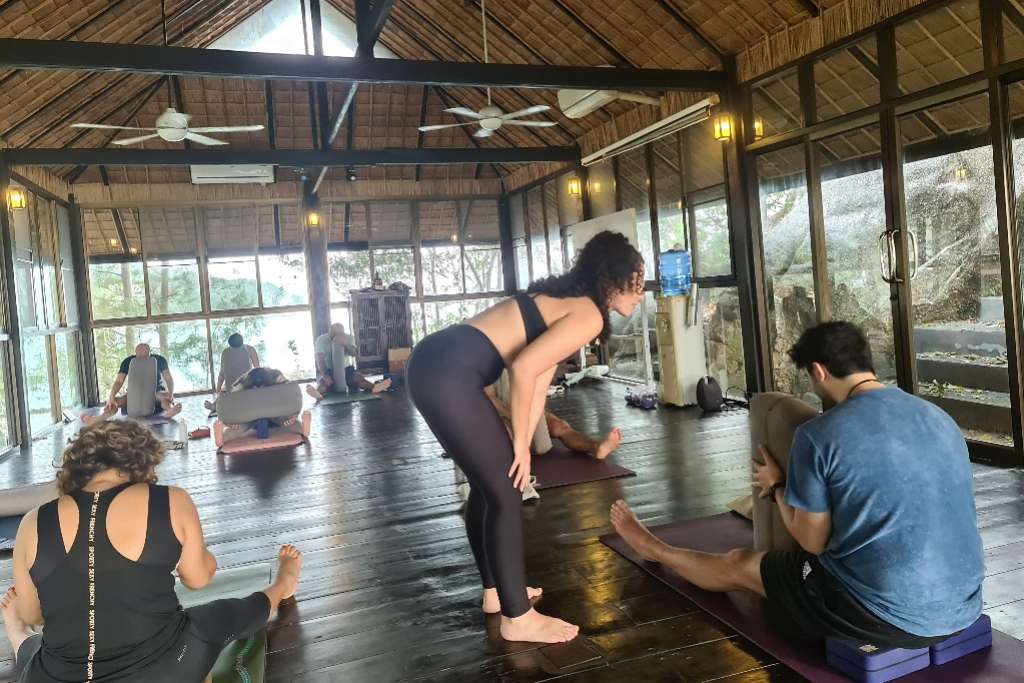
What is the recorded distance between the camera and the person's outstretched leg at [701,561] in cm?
220

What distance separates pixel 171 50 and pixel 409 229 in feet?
22.4

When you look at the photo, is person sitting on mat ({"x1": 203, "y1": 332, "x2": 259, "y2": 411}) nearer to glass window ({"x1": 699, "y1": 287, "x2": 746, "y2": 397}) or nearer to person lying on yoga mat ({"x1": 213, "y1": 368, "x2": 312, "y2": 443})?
person lying on yoga mat ({"x1": 213, "y1": 368, "x2": 312, "y2": 443})

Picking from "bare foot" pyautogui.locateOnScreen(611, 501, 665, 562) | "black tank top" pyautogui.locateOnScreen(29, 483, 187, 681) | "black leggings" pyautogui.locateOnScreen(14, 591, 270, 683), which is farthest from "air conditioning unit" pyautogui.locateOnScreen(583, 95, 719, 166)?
"black tank top" pyautogui.locateOnScreen(29, 483, 187, 681)

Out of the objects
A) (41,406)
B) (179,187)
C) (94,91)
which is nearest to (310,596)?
(41,406)

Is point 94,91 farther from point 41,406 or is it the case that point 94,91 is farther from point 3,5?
point 41,406

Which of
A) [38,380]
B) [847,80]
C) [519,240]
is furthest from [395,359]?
[847,80]

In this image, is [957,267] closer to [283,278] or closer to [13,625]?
[13,625]

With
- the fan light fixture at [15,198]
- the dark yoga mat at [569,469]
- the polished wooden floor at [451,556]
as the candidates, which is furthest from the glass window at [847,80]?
the fan light fixture at [15,198]

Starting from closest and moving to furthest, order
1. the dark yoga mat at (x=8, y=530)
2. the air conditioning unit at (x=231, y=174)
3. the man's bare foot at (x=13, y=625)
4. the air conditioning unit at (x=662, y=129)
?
the man's bare foot at (x=13, y=625), the dark yoga mat at (x=8, y=530), the air conditioning unit at (x=662, y=129), the air conditioning unit at (x=231, y=174)

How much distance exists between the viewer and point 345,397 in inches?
336

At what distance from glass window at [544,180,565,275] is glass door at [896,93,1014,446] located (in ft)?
18.9

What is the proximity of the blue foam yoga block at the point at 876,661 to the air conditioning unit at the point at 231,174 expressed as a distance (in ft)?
31.1

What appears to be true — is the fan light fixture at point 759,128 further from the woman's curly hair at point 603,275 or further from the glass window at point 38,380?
the glass window at point 38,380

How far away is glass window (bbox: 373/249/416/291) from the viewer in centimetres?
1149
